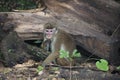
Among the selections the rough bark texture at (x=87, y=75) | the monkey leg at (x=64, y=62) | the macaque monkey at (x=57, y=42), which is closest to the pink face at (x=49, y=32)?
the macaque monkey at (x=57, y=42)

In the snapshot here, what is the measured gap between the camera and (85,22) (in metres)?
6.82

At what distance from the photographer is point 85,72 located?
5.88 m

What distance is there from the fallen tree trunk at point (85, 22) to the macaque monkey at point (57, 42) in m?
0.38

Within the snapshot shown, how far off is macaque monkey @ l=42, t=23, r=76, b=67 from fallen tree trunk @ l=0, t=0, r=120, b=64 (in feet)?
1.25

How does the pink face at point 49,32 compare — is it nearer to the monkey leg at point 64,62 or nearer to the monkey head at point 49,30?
the monkey head at point 49,30

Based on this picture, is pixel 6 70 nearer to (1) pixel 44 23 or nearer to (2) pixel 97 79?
(1) pixel 44 23

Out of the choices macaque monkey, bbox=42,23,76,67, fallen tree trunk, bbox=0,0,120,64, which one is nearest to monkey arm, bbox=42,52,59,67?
macaque monkey, bbox=42,23,76,67

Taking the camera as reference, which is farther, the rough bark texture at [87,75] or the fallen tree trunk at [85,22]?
the fallen tree trunk at [85,22]

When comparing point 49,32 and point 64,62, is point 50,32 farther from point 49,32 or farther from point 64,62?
point 64,62

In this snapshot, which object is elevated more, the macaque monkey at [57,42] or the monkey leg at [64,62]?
the macaque monkey at [57,42]

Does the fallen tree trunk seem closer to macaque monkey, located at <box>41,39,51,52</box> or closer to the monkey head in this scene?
macaque monkey, located at <box>41,39,51,52</box>

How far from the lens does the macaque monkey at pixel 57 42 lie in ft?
20.2

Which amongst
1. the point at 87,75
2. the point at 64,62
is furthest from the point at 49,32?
the point at 87,75

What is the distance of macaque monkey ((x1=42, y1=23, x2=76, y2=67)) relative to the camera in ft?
20.2
